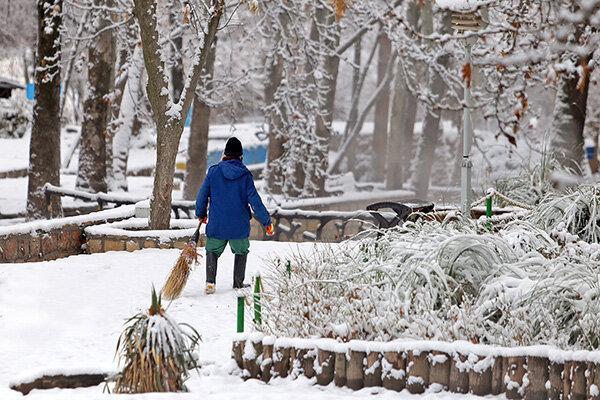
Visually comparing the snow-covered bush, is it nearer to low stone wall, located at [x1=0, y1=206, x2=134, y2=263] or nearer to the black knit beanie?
the black knit beanie

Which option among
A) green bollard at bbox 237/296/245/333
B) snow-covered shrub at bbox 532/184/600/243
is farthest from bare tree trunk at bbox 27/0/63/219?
green bollard at bbox 237/296/245/333

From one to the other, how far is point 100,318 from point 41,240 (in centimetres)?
361

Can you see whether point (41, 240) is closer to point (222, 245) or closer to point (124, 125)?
point (222, 245)

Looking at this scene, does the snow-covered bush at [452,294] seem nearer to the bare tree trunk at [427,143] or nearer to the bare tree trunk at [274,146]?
the bare tree trunk at [274,146]

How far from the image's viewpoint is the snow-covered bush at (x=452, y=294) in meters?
7.86

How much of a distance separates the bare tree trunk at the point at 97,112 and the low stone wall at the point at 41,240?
242 inches

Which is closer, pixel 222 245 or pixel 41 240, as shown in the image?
pixel 222 245

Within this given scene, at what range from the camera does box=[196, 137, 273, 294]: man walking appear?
37.9 ft

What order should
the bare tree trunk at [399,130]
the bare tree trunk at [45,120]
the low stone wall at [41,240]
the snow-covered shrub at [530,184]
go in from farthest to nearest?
the bare tree trunk at [399,130] → the bare tree trunk at [45,120] → the snow-covered shrub at [530,184] → the low stone wall at [41,240]

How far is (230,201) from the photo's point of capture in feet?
37.9

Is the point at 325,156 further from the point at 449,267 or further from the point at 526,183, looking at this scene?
the point at 449,267

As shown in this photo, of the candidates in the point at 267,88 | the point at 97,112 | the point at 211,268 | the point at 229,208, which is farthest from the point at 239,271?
the point at 267,88

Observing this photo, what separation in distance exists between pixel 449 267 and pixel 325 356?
1350 millimetres

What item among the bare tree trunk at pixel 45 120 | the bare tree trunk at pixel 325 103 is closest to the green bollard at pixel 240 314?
the bare tree trunk at pixel 45 120
